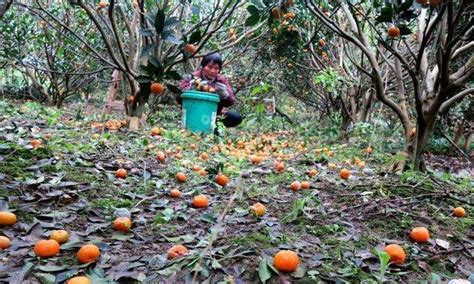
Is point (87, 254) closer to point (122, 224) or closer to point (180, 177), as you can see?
point (122, 224)

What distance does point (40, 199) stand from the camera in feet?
6.88

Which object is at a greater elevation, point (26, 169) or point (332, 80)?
point (332, 80)

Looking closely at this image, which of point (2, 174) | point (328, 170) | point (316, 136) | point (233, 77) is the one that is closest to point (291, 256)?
point (2, 174)

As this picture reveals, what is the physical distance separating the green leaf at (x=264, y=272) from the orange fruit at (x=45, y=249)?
2.61 feet

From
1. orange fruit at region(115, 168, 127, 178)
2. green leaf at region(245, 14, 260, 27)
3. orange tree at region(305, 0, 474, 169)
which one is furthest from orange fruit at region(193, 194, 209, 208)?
orange tree at region(305, 0, 474, 169)

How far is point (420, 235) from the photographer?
6.26 feet

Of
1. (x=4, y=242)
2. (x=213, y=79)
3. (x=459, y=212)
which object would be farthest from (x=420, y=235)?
(x=213, y=79)

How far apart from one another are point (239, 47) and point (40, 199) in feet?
23.7

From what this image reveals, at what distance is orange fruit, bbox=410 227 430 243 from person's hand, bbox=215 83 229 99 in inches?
162

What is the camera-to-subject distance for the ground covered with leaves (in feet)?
5.12

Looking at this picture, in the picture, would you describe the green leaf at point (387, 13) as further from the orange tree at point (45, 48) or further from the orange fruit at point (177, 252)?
the orange tree at point (45, 48)

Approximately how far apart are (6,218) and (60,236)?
0.28 metres

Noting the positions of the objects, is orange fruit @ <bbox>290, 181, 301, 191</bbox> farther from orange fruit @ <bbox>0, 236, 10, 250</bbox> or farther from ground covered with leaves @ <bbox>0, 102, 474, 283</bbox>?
orange fruit @ <bbox>0, 236, 10, 250</bbox>

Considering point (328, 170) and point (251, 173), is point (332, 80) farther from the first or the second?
point (251, 173)
